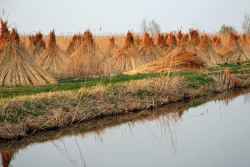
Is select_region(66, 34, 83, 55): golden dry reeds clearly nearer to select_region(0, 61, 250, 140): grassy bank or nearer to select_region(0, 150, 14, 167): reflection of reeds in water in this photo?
select_region(0, 61, 250, 140): grassy bank

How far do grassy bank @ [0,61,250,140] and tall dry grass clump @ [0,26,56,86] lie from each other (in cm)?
87

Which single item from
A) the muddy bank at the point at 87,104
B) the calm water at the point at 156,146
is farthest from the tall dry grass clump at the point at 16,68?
the calm water at the point at 156,146

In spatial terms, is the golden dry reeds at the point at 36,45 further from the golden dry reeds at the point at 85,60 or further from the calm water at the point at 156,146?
the calm water at the point at 156,146

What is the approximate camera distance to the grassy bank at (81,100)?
29.9 feet

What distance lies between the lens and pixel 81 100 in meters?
10.5

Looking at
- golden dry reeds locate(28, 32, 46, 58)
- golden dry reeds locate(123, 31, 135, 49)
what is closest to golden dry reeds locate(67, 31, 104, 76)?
golden dry reeds locate(28, 32, 46, 58)

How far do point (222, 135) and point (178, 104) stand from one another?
150 inches

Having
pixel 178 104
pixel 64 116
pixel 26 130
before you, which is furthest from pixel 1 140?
pixel 178 104

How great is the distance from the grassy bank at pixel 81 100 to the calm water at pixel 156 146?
0.63 metres

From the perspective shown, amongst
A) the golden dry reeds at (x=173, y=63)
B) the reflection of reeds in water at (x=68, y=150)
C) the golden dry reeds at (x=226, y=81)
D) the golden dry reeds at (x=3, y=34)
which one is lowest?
the reflection of reeds in water at (x=68, y=150)

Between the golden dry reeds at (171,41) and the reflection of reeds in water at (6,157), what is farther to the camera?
the golden dry reeds at (171,41)

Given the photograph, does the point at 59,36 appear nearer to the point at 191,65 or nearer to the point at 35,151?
the point at 191,65

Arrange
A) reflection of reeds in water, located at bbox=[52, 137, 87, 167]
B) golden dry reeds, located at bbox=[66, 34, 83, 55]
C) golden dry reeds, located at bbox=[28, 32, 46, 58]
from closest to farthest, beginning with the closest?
reflection of reeds in water, located at bbox=[52, 137, 87, 167] → golden dry reeds, located at bbox=[28, 32, 46, 58] → golden dry reeds, located at bbox=[66, 34, 83, 55]

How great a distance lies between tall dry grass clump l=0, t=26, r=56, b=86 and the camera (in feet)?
43.3
